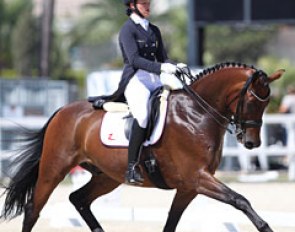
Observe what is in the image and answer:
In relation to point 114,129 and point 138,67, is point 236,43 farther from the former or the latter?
point 138,67

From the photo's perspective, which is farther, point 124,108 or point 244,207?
point 124,108

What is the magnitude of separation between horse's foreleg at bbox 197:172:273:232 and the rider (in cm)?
74

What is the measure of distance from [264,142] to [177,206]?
10738mm

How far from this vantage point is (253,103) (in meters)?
8.89

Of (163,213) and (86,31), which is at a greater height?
(163,213)

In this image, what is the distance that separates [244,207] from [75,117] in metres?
2.28

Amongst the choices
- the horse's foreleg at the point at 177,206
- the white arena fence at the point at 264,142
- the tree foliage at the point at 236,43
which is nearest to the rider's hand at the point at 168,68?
the horse's foreleg at the point at 177,206

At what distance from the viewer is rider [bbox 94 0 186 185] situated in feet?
30.2

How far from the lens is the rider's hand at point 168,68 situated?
9.02m

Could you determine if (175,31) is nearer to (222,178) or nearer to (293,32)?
(293,32)

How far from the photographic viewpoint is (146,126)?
9.23 meters

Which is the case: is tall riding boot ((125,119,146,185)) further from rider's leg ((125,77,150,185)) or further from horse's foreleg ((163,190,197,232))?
horse's foreleg ((163,190,197,232))

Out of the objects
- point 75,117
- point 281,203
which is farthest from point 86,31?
point 75,117

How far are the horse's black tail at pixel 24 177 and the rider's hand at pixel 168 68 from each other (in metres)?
1.70
